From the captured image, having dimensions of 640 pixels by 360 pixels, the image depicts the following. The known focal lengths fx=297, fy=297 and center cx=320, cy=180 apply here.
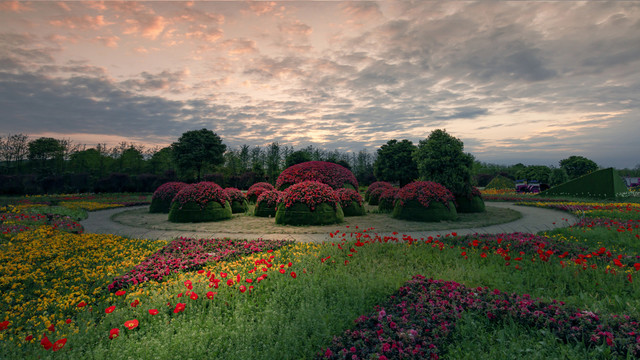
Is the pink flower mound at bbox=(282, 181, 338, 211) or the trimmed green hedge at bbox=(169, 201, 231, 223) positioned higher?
the pink flower mound at bbox=(282, 181, 338, 211)

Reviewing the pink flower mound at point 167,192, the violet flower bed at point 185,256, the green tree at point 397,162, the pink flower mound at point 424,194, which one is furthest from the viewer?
the green tree at point 397,162

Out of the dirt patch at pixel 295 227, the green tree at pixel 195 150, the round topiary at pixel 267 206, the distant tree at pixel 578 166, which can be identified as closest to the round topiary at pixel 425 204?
the dirt patch at pixel 295 227

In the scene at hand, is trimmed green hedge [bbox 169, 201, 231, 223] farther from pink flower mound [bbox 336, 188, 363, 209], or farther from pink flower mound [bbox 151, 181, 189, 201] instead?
pink flower mound [bbox 336, 188, 363, 209]

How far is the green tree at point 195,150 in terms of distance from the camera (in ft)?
128

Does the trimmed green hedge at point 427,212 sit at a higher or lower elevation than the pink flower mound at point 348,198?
lower

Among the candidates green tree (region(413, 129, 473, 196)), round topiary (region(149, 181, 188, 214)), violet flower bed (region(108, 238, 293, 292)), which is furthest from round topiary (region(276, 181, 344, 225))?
round topiary (region(149, 181, 188, 214))

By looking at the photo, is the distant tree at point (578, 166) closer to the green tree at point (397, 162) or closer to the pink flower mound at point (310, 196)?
the green tree at point (397, 162)

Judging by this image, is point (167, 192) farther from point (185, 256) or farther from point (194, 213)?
point (185, 256)

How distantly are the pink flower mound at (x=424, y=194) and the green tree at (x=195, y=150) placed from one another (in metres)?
32.6

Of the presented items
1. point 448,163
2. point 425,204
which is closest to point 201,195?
point 425,204

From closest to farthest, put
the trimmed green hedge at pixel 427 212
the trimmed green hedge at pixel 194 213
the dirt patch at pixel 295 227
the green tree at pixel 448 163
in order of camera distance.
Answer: the dirt patch at pixel 295 227
the trimmed green hedge at pixel 427 212
the trimmed green hedge at pixel 194 213
the green tree at pixel 448 163

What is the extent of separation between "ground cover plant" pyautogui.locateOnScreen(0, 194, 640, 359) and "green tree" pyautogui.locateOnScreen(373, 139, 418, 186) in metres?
22.4

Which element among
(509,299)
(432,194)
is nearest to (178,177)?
(432,194)

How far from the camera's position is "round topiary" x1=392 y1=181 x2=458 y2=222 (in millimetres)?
12875
